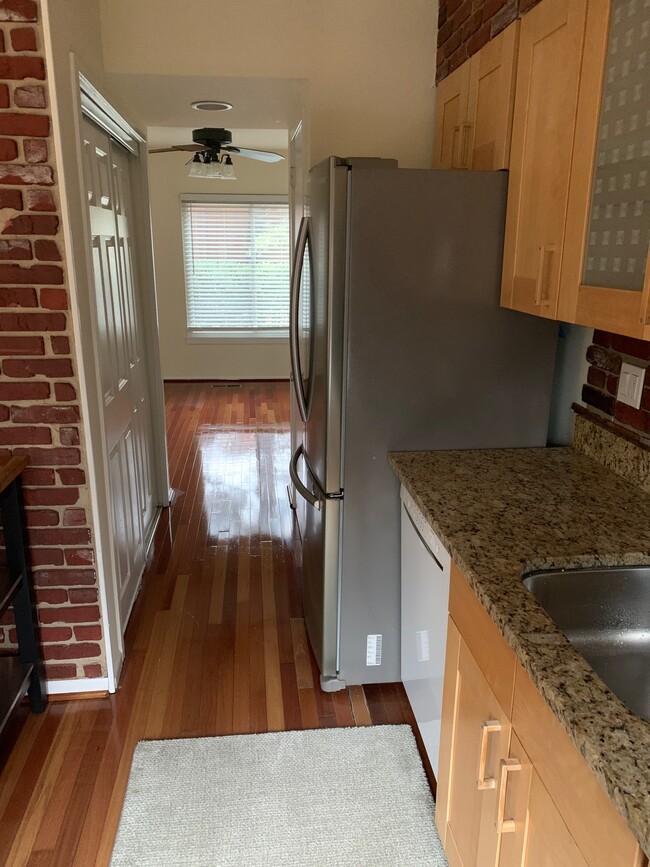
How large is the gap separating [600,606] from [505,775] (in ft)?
1.43

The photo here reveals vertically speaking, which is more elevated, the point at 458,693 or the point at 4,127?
the point at 4,127

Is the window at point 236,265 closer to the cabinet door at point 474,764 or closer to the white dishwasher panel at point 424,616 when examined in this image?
the white dishwasher panel at point 424,616

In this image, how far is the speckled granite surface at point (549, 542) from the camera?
0.87m

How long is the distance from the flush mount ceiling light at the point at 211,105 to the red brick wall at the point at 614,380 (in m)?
2.06

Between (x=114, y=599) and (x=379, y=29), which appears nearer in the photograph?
(x=114, y=599)

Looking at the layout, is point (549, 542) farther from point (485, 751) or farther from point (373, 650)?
point (373, 650)

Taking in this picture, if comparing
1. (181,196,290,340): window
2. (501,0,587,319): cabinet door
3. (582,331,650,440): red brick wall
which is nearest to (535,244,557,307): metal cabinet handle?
(501,0,587,319): cabinet door

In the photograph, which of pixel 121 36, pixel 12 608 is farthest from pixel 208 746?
pixel 121 36

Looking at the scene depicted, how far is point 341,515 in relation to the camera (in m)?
2.12

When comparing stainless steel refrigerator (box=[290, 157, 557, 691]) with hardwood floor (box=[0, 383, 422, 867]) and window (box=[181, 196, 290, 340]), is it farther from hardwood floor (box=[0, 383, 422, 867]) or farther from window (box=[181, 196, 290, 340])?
window (box=[181, 196, 290, 340])

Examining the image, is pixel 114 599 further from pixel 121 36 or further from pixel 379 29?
pixel 379 29

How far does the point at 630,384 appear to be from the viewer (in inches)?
70.4

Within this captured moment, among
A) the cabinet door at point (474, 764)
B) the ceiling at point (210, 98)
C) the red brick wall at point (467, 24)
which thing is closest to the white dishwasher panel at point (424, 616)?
the cabinet door at point (474, 764)

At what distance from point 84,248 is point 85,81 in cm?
55
